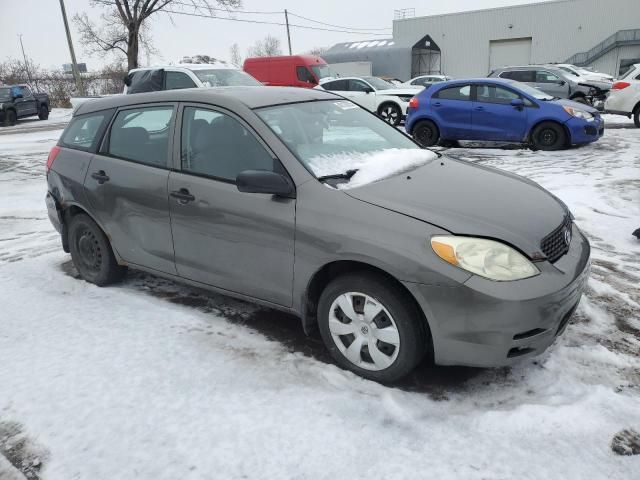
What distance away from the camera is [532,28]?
1769 inches

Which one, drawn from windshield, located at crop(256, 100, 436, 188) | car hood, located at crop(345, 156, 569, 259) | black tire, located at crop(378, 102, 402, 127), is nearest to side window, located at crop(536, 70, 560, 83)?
black tire, located at crop(378, 102, 402, 127)

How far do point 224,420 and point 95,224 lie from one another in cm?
235

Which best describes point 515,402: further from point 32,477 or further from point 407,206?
point 32,477

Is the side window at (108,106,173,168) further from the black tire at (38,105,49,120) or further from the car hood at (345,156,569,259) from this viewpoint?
the black tire at (38,105,49,120)

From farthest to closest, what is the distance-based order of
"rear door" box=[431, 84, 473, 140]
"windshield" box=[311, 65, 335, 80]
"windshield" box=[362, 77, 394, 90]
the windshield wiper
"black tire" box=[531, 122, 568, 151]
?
"windshield" box=[311, 65, 335, 80]
"windshield" box=[362, 77, 394, 90]
"rear door" box=[431, 84, 473, 140]
"black tire" box=[531, 122, 568, 151]
the windshield wiper

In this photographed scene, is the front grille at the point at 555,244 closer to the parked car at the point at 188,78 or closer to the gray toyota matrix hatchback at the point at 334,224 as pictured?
the gray toyota matrix hatchback at the point at 334,224

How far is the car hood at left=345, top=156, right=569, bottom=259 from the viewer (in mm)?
2660

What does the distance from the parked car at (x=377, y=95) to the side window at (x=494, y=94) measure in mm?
4672

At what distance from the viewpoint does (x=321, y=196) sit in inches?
115

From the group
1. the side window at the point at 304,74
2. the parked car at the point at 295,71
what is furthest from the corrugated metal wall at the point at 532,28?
the side window at the point at 304,74

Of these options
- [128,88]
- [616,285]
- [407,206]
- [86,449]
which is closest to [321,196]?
[407,206]

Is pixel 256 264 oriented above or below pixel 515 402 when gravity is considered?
above

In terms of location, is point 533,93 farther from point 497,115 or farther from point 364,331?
point 364,331

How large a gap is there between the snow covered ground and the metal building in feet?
145
